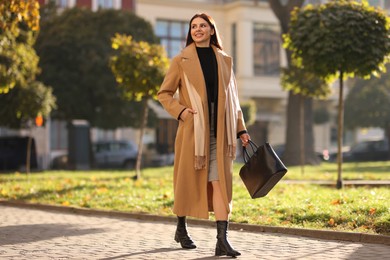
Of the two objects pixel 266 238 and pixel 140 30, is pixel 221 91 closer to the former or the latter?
pixel 266 238

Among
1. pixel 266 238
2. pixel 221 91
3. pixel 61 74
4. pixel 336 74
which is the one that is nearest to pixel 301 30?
pixel 336 74

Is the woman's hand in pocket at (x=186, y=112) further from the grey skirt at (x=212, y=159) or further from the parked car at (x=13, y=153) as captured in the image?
the parked car at (x=13, y=153)

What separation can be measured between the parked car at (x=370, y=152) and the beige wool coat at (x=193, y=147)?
35.8m

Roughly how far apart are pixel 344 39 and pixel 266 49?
114 ft

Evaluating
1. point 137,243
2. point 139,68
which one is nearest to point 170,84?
point 137,243

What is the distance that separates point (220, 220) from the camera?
7148 millimetres

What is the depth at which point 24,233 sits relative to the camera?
30.6 ft

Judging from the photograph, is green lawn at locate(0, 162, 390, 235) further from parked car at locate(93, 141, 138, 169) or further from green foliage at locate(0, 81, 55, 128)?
parked car at locate(93, 141, 138, 169)

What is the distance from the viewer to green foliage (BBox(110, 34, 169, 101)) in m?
20.6

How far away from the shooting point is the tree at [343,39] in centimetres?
1486

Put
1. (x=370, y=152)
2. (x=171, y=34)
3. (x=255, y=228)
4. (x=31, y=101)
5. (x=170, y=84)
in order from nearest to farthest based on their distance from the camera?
1. (x=170, y=84)
2. (x=255, y=228)
3. (x=31, y=101)
4. (x=370, y=152)
5. (x=171, y=34)

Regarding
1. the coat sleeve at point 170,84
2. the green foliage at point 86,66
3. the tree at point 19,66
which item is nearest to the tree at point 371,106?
the green foliage at point 86,66

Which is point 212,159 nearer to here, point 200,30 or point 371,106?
point 200,30

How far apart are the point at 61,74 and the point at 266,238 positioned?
28.7 meters
